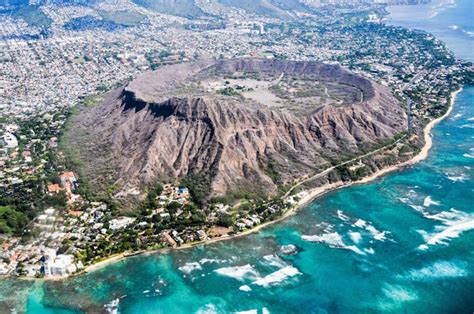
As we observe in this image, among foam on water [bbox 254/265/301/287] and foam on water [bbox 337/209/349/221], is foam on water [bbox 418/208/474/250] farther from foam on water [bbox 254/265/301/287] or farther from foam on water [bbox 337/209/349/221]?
foam on water [bbox 254/265/301/287]

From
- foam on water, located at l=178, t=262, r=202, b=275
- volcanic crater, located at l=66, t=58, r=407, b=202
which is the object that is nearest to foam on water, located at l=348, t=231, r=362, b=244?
volcanic crater, located at l=66, t=58, r=407, b=202

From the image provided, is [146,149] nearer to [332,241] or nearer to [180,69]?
[332,241]

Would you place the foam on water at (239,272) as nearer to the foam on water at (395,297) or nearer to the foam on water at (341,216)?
the foam on water at (395,297)

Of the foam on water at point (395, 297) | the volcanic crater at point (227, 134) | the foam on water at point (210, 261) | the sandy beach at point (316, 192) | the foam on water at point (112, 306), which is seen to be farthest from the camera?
the volcanic crater at point (227, 134)

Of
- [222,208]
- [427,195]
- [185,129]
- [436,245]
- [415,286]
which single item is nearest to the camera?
[415,286]

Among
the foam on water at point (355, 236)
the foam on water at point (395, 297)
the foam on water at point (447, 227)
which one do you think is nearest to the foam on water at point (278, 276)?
the foam on water at point (395, 297)

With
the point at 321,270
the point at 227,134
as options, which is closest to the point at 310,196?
the point at 227,134

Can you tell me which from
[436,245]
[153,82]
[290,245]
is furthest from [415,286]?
[153,82]

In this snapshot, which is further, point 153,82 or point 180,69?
point 180,69

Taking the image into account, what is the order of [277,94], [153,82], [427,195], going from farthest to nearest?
1. [153,82]
2. [277,94]
3. [427,195]
